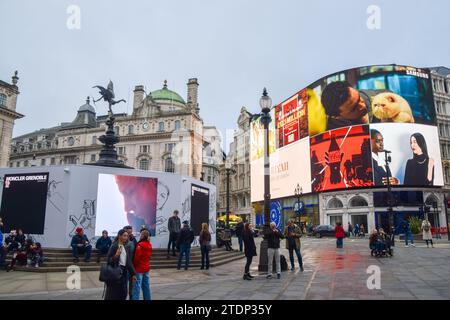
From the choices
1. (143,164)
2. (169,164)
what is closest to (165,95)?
(143,164)

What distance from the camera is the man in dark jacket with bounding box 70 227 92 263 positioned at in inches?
508

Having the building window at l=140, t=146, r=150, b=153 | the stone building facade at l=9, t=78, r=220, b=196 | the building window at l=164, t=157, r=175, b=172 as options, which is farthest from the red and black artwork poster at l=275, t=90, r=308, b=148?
the building window at l=140, t=146, r=150, b=153

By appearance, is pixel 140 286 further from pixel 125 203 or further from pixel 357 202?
pixel 357 202

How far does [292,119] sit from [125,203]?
5000 centimetres


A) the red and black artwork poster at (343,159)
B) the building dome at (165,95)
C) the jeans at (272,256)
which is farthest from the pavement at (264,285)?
the building dome at (165,95)

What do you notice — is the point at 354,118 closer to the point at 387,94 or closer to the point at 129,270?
the point at 387,94

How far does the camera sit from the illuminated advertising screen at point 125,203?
14.9 m

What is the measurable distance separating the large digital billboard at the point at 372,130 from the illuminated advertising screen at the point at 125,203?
1522 inches

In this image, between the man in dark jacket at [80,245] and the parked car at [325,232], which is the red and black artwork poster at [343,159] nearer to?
the parked car at [325,232]

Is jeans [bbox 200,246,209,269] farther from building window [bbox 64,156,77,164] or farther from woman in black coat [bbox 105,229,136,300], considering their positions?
building window [bbox 64,156,77,164]

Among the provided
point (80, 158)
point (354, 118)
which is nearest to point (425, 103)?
point (354, 118)

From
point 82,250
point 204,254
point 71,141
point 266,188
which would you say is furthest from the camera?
point 71,141

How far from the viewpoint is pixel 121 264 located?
6.12 m

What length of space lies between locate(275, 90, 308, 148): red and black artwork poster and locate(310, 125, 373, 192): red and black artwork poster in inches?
217
